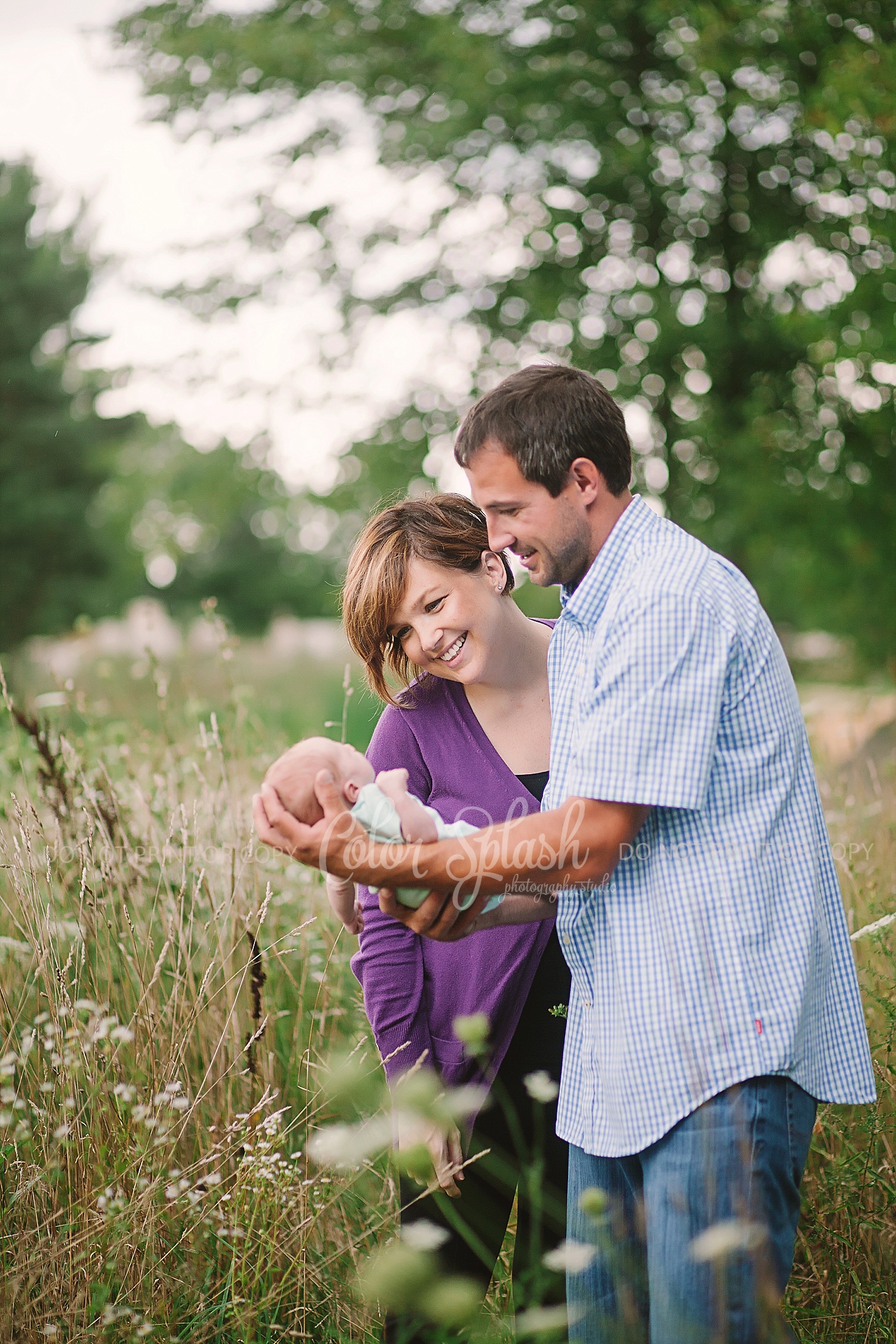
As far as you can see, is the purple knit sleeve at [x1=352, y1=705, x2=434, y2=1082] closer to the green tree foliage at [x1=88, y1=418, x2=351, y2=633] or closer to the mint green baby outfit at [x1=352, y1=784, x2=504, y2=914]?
the mint green baby outfit at [x1=352, y1=784, x2=504, y2=914]

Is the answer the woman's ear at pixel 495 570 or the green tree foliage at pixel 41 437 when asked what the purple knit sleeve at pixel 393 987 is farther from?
the green tree foliage at pixel 41 437

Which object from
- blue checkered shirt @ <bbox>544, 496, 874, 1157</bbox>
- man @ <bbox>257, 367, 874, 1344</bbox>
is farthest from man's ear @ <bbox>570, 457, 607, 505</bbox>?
blue checkered shirt @ <bbox>544, 496, 874, 1157</bbox>

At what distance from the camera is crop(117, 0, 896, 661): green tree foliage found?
8695mm

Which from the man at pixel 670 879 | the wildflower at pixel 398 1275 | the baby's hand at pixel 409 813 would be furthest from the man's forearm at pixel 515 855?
the wildflower at pixel 398 1275

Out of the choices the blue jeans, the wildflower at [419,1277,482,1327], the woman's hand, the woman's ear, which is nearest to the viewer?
the wildflower at [419,1277,482,1327]

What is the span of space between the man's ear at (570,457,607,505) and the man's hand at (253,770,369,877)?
68 cm

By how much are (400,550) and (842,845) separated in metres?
1.93

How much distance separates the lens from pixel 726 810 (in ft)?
5.71

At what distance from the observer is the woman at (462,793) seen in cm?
236

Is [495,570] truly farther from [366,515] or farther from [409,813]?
[366,515]

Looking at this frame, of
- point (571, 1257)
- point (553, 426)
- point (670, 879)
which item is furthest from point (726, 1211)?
point (553, 426)

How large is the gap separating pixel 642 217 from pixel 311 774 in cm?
878

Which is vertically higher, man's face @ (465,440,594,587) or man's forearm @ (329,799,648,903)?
man's face @ (465,440,594,587)

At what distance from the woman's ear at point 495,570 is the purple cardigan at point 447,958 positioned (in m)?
0.35
